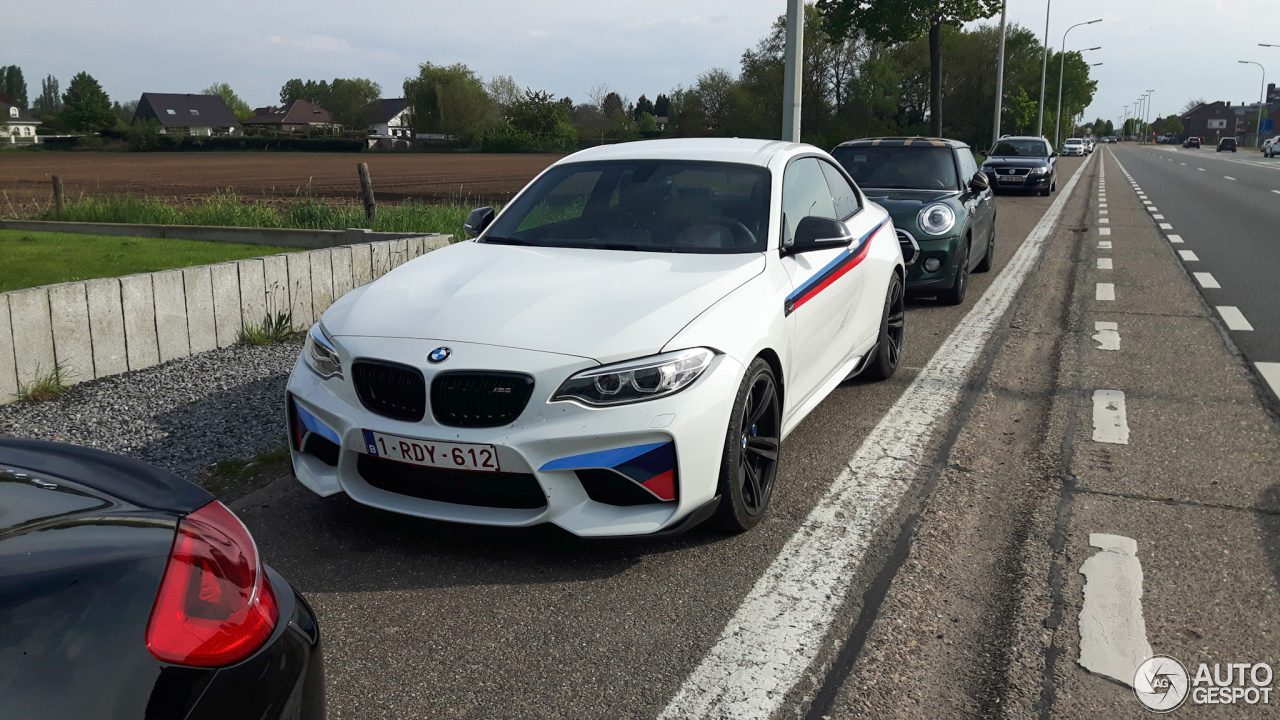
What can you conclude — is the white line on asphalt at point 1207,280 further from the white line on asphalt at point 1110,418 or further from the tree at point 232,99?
the tree at point 232,99

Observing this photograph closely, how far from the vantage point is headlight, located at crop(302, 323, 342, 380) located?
3639 millimetres

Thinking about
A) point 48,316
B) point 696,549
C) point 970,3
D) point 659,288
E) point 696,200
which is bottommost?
point 696,549

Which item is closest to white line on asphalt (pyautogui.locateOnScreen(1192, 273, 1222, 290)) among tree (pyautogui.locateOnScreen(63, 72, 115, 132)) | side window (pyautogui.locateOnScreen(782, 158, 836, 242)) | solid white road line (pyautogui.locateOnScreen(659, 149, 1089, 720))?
solid white road line (pyautogui.locateOnScreen(659, 149, 1089, 720))

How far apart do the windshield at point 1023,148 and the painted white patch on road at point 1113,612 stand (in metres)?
25.5

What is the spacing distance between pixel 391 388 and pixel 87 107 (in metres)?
118

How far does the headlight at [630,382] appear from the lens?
10.8ft

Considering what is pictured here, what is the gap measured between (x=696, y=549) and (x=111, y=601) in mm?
2479

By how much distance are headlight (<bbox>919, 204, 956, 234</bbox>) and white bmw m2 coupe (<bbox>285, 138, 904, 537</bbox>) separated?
4451 mm

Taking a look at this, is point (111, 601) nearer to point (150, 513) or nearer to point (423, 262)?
point (150, 513)

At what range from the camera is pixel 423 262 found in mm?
4473

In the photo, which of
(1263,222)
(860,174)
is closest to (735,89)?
(1263,222)

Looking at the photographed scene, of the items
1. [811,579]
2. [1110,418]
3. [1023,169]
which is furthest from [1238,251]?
[1023,169]

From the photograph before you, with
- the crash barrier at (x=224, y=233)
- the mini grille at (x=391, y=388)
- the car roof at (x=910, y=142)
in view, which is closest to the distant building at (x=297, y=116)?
the crash barrier at (x=224, y=233)

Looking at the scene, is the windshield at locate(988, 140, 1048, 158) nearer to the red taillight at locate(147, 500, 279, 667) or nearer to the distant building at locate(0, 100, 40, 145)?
the red taillight at locate(147, 500, 279, 667)
